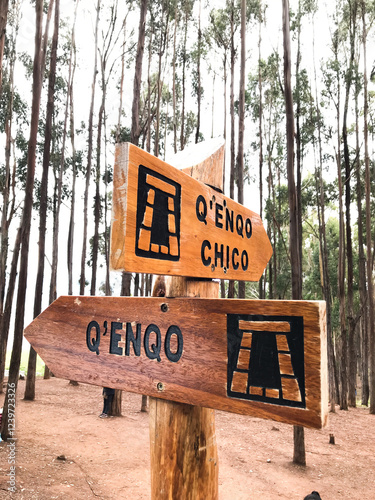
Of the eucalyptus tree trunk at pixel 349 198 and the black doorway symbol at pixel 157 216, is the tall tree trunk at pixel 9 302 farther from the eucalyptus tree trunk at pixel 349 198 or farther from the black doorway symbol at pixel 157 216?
the eucalyptus tree trunk at pixel 349 198

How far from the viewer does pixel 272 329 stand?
2.71ft

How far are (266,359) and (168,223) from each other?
418mm

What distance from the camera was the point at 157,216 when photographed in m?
0.97

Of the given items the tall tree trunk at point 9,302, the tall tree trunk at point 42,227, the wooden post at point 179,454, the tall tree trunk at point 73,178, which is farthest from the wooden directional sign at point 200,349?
the tall tree trunk at point 73,178

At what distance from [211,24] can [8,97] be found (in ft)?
27.2

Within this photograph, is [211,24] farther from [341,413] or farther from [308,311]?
[308,311]

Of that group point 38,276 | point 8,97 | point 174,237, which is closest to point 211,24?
point 8,97

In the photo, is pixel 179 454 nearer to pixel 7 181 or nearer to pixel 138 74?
pixel 138 74

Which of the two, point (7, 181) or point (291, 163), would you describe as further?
point (7, 181)

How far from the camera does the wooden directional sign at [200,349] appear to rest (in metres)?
0.78

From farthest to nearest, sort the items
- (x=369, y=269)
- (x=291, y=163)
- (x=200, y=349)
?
(x=369, y=269), (x=291, y=163), (x=200, y=349)

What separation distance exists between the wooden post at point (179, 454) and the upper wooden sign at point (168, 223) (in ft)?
1.38

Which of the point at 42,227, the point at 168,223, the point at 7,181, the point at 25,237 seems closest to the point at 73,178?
the point at 7,181

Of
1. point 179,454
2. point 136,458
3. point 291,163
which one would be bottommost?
point 136,458
